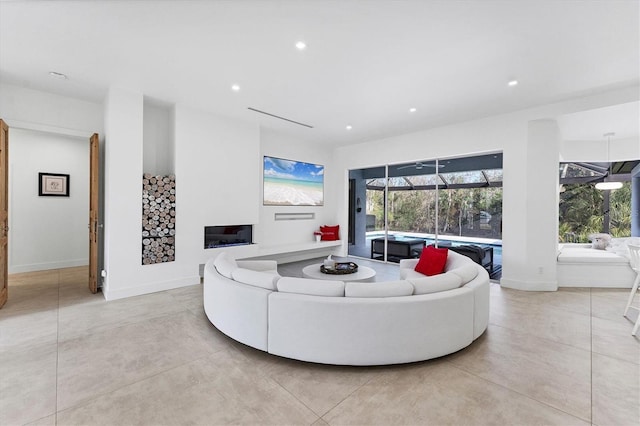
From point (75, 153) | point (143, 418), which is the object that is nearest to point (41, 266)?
point (75, 153)

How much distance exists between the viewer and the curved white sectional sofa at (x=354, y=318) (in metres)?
2.29

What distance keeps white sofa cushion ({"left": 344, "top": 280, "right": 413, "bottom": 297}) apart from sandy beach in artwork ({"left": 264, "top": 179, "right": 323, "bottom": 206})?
13.7 ft

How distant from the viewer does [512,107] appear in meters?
4.61

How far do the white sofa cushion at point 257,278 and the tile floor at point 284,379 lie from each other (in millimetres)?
601

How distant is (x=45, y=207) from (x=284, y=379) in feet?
21.0

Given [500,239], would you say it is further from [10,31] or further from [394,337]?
[10,31]

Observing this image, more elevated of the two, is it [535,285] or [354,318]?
[354,318]

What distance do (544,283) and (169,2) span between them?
6060mm

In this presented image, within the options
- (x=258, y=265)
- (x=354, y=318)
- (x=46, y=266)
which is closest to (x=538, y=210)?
(x=354, y=318)

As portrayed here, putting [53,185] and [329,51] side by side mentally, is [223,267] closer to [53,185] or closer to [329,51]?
[329,51]

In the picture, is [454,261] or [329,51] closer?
[329,51]

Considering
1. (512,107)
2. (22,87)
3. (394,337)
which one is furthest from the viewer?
(512,107)

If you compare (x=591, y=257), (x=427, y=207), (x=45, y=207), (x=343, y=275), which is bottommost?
(x=343, y=275)

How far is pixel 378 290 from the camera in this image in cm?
243
